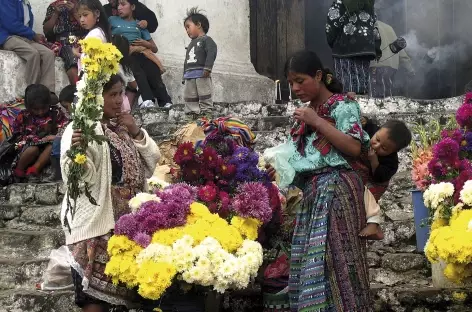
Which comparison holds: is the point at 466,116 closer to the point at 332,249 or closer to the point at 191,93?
the point at 332,249

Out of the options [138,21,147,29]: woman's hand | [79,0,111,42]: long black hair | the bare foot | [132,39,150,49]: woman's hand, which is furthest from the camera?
[138,21,147,29]: woman's hand

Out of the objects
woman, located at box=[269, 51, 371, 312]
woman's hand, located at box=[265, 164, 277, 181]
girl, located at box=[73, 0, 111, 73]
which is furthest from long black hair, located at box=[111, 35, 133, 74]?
woman, located at box=[269, 51, 371, 312]

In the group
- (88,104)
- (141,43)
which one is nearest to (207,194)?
(88,104)

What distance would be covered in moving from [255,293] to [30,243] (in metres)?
2.31

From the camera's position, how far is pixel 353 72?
29.5ft

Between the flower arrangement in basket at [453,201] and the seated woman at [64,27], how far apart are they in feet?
18.9

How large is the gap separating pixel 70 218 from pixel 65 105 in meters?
4.30

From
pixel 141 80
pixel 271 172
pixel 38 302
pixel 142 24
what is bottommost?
pixel 38 302

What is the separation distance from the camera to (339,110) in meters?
4.64

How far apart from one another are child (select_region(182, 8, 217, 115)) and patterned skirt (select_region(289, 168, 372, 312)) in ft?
17.3

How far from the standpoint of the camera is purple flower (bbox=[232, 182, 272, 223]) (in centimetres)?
509

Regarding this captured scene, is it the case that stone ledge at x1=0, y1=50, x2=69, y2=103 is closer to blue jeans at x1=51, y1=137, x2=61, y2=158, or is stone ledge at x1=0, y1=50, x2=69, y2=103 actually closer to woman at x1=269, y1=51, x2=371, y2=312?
blue jeans at x1=51, y1=137, x2=61, y2=158

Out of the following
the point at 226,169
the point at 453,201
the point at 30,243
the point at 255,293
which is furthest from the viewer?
the point at 30,243

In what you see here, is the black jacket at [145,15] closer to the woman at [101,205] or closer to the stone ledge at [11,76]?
the stone ledge at [11,76]
